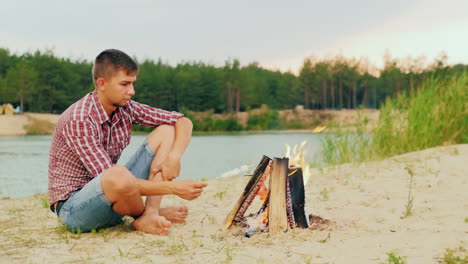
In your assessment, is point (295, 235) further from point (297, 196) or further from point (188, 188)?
point (188, 188)

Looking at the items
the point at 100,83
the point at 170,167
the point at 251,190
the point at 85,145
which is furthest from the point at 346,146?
the point at 85,145

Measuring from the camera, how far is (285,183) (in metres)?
3.39

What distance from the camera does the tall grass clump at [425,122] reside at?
7.59 meters

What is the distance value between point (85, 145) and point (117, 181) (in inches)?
12.6

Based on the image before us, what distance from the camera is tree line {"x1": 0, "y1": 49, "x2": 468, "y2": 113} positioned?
3603 centimetres

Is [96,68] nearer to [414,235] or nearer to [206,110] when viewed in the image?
[414,235]

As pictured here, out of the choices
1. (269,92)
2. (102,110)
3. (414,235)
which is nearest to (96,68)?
(102,110)

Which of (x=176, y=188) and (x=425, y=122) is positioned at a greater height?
(x=425, y=122)

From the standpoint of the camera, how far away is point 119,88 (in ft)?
10.2

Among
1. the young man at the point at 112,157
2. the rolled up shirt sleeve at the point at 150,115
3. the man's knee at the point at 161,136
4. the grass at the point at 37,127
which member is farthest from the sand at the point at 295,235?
the grass at the point at 37,127

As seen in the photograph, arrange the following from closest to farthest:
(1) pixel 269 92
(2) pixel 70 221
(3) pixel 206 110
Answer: (2) pixel 70 221 < (3) pixel 206 110 < (1) pixel 269 92

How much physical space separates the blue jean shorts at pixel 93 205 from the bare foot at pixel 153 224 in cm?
18

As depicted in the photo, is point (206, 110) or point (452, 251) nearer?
point (452, 251)

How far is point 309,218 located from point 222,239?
33.0 inches
